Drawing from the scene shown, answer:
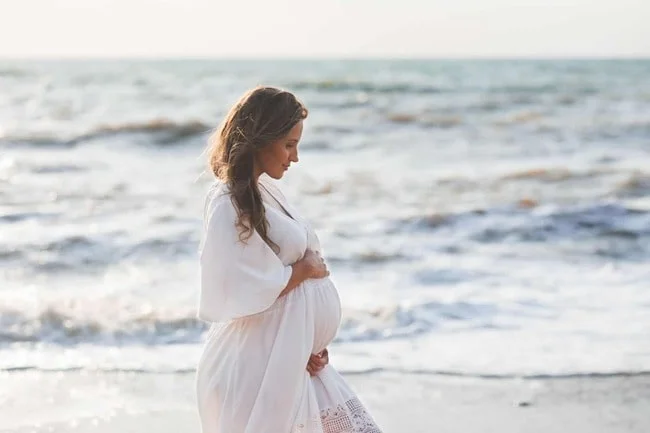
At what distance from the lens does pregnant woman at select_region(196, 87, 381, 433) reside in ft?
10.4

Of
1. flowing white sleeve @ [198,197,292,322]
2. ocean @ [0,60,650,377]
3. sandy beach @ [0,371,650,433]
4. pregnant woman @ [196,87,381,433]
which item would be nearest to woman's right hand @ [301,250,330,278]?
pregnant woman @ [196,87,381,433]

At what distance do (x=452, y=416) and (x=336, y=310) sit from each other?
1927 millimetres

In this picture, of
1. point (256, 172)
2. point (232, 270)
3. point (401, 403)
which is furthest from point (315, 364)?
point (401, 403)

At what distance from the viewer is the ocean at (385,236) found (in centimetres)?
653

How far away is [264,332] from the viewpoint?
3.27 meters

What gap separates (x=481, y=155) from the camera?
57.4 feet

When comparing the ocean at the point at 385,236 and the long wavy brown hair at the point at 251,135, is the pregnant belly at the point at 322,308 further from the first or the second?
the ocean at the point at 385,236

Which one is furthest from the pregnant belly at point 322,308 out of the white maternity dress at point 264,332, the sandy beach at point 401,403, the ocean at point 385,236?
the sandy beach at point 401,403

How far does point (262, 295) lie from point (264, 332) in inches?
6.2

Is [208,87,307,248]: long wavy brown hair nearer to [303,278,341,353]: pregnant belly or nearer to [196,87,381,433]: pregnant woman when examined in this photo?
[196,87,381,433]: pregnant woman

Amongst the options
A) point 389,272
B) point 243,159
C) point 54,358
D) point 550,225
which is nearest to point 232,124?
point 243,159

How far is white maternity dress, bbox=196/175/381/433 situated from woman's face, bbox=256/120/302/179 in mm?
71

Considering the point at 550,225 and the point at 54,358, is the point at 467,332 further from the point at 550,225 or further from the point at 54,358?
the point at 550,225

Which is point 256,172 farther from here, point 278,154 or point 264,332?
point 264,332
